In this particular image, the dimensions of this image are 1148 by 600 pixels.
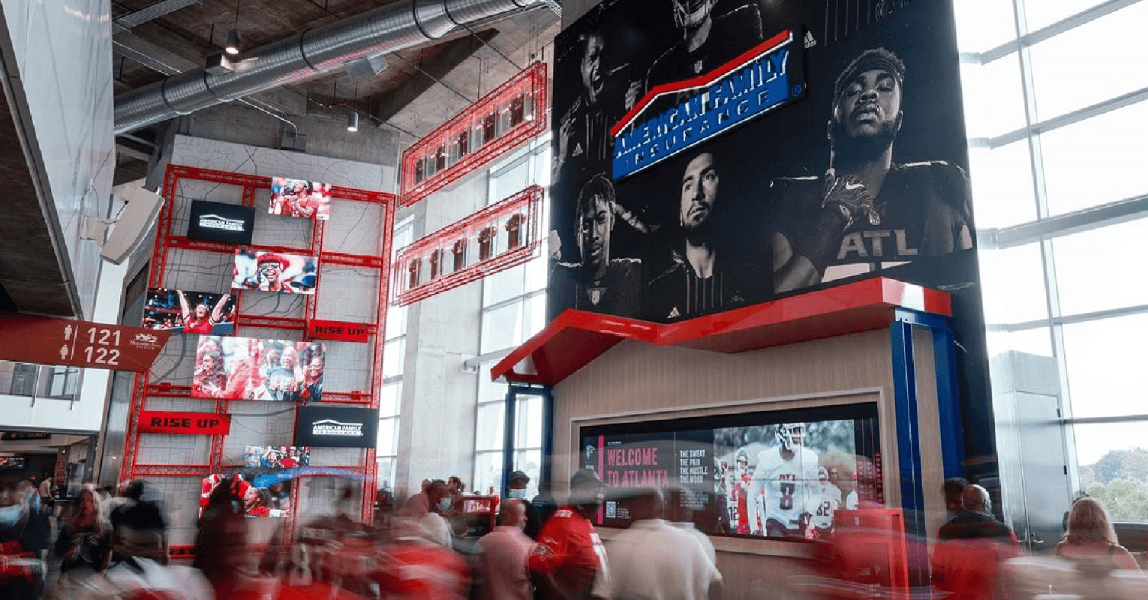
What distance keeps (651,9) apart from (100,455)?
45.9 feet

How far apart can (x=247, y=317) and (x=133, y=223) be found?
6899mm

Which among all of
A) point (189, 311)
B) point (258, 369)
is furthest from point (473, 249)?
point (189, 311)

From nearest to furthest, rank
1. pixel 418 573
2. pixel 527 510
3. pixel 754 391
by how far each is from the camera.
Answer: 1. pixel 418 573
2. pixel 754 391
3. pixel 527 510

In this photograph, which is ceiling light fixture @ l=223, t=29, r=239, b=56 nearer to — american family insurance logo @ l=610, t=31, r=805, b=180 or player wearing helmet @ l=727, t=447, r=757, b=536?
american family insurance logo @ l=610, t=31, r=805, b=180

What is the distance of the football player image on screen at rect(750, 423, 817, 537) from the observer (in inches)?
Answer: 259

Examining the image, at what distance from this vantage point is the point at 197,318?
13.8 metres

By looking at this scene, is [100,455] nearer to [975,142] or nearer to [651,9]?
[651,9]

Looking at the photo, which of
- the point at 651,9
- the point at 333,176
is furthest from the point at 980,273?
the point at 333,176

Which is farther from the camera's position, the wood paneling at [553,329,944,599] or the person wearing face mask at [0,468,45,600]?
the wood paneling at [553,329,944,599]

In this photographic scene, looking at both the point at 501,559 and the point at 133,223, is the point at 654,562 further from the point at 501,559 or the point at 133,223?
the point at 133,223

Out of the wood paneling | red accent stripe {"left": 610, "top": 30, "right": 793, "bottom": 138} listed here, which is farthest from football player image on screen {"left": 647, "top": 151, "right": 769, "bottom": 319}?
red accent stripe {"left": 610, "top": 30, "right": 793, "bottom": 138}

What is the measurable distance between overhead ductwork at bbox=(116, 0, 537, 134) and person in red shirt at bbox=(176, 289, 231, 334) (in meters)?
3.17

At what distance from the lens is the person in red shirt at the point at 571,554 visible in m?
4.08

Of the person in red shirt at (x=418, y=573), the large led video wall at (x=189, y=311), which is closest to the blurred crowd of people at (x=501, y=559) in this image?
the person in red shirt at (x=418, y=573)
